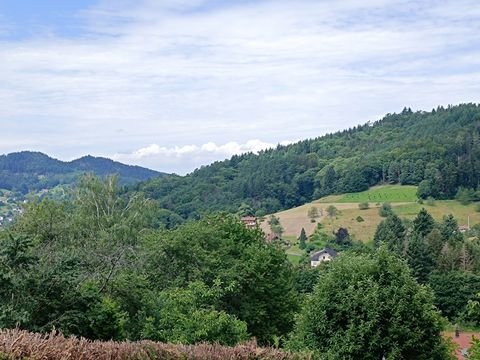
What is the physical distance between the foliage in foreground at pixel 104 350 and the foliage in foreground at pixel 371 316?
6.91 metres

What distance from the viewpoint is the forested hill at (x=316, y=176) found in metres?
127

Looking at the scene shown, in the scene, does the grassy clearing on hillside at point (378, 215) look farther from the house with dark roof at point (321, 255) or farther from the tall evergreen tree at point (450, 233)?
the tall evergreen tree at point (450, 233)

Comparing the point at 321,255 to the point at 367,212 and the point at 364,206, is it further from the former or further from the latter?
the point at 364,206

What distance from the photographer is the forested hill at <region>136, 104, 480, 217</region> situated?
127 metres

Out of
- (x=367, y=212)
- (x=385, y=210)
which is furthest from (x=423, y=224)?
(x=367, y=212)

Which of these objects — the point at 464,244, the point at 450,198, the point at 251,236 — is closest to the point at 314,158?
the point at 450,198

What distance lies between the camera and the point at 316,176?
154125 millimetres

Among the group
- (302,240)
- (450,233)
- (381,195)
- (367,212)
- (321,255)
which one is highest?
(381,195)

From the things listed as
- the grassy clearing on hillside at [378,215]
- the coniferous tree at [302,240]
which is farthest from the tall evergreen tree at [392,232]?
the coniferous tree at [302,240]

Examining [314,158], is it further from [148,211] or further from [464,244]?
[148,211]

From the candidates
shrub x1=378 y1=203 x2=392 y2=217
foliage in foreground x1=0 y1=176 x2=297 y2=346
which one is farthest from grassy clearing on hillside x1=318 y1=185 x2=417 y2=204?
foliage in foreground x1=0 y1=176 x2=297 y2=346

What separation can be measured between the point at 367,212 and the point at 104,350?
111606 millimetres

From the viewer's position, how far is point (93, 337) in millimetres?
14164

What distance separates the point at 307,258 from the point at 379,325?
245 feet
